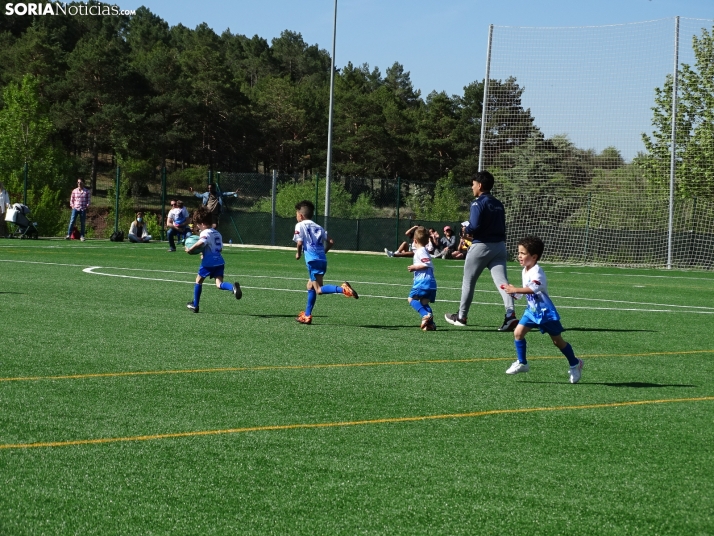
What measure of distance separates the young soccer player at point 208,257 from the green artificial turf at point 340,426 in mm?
383

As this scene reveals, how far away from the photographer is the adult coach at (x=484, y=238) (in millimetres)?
12305

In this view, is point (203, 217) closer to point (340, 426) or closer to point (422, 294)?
point (422, 294)

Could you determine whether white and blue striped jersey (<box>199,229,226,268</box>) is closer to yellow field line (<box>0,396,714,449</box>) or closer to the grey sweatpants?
the grey sweatpants

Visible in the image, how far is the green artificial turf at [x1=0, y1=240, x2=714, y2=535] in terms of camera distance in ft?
14.9

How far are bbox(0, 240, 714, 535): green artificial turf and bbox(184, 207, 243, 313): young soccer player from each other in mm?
383

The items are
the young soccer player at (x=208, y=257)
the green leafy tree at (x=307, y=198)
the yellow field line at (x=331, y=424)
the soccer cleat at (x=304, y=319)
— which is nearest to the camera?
the yellow field line at (x=331, y=424)

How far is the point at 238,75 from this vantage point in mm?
127688

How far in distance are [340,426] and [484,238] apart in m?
6.46

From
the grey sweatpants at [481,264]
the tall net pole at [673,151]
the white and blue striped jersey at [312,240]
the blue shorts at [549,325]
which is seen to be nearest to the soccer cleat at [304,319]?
the white and blue striped jersey at [312,240]

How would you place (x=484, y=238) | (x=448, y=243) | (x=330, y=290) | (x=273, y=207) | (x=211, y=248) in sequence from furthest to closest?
1. (x=273, y=207)
2. (x=448, y=243)
3. (x=211, y=248)
4. (x=330, y=290)
5. (x=484, y=238)

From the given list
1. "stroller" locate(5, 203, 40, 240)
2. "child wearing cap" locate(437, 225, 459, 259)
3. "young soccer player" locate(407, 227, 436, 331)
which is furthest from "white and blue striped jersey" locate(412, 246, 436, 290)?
"stroller" locate(5, 203, 40, 240)

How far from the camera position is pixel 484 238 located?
40.7 ft

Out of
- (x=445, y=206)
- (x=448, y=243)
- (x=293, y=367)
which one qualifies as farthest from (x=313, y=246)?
(x=445, y=206)

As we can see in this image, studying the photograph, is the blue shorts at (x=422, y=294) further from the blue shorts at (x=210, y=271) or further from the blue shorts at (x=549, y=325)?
the blue shorts at (x=549, y=325)
